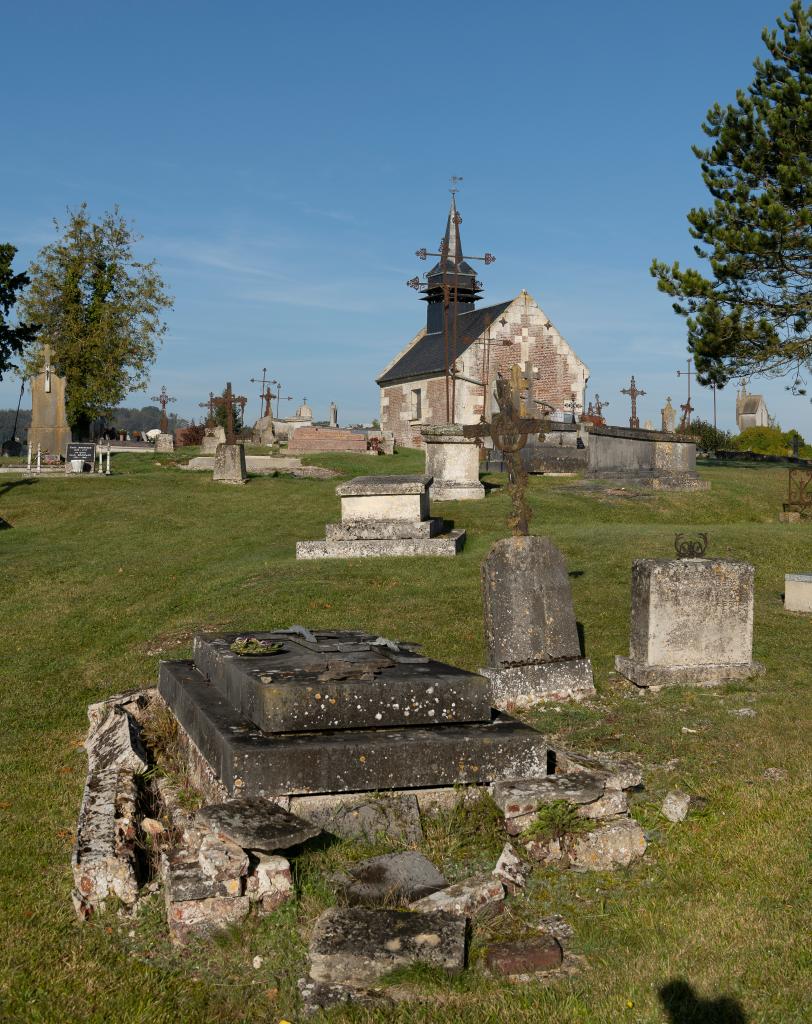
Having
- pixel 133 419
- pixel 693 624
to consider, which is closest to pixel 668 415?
pixel 693 624

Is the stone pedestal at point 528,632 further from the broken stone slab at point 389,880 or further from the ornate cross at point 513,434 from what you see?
the broken stone slab at point 389,880

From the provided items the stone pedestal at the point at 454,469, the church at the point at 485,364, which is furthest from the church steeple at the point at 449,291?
the stone pedestal at the point at 454,469

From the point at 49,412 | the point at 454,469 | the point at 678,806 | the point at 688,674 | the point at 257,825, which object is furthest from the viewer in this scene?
the point at 49,412

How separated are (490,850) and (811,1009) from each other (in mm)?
1842

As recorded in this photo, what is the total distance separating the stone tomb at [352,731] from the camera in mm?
5078

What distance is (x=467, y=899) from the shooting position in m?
4.33

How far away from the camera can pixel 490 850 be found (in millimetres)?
5094

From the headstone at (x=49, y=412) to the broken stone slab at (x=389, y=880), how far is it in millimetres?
29054

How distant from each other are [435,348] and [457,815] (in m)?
49.3

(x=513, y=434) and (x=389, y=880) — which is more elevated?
(x=513, y=434)

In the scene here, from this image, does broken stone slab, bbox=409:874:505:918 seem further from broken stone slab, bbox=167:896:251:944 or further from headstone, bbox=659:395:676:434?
headstone, bbox=659:395:676:434

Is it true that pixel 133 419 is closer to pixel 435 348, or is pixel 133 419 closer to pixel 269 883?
pixel 435 348

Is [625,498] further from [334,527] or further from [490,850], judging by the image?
[490,850]

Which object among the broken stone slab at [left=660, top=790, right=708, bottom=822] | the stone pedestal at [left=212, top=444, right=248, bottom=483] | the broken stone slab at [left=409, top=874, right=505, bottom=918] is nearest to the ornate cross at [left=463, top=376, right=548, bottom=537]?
the broken stone slab at [left=660, top=790, right=708, bottom=822]
